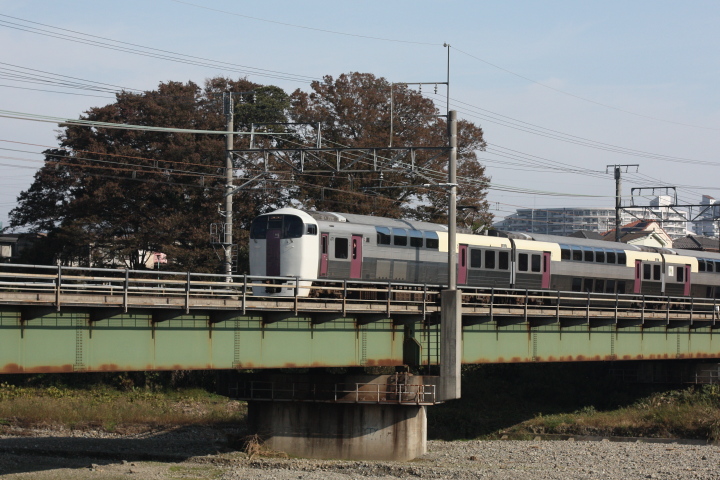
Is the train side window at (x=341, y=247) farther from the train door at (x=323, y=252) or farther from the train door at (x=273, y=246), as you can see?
the train door at (x=273, y=246)

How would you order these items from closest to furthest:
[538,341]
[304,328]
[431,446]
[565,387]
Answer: [304,328] → [538,341] → [431,446] → [565,387]

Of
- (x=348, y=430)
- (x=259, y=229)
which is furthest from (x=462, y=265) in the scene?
(x=348, y=430)

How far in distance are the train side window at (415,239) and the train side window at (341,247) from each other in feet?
13.4

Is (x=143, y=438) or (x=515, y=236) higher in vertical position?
(x=515, y=236)

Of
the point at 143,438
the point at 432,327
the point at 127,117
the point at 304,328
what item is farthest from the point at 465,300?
the point at 127,117

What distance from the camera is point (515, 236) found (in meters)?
47.0

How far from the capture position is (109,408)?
50469 mm

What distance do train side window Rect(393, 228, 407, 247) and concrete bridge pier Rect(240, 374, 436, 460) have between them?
23.2ft

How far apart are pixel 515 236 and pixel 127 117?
28.7m

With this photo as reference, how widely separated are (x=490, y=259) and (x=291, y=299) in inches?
611

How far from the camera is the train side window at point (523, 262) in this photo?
46.0 m

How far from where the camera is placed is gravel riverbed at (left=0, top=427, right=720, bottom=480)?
3416 cm

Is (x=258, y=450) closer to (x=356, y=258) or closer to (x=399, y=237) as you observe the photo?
(x=356, y=258)

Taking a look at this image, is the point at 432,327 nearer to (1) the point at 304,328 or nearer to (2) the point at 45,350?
(1) the point at 304,328
